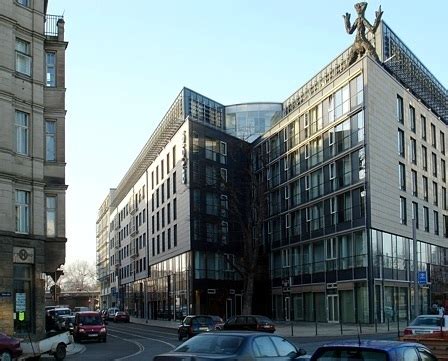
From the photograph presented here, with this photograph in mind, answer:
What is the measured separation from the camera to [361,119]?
52969 millimetres

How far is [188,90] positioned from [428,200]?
26.8 metres

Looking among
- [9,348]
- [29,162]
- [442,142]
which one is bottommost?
[9,348]

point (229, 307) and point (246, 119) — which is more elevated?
point (246, 119)

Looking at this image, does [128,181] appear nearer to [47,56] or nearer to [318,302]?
[318,302]

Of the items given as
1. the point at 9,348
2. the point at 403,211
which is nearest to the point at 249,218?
the point at 403,211

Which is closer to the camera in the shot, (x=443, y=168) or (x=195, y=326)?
(x=195, y=326)

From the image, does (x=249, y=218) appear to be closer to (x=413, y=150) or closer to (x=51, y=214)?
(x=413, y=150)

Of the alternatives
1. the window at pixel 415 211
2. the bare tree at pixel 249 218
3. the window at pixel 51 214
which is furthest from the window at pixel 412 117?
the window at pixel 51 214

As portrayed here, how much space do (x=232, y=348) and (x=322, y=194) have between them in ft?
154

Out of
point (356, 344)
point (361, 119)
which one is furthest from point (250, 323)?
point (356, 344)

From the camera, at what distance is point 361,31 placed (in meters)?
57.1

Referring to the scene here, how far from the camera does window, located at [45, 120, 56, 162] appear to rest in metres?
36.4

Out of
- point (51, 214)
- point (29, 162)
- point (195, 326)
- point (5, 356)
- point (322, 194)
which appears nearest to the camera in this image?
point (5, 356)

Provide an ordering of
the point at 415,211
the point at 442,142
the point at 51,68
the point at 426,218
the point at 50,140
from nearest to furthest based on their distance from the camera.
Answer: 1. the point at 50,140
2. the point at 51,68
3. the point at 415,211
4. the point at 426,218
5. the point at 442,142
